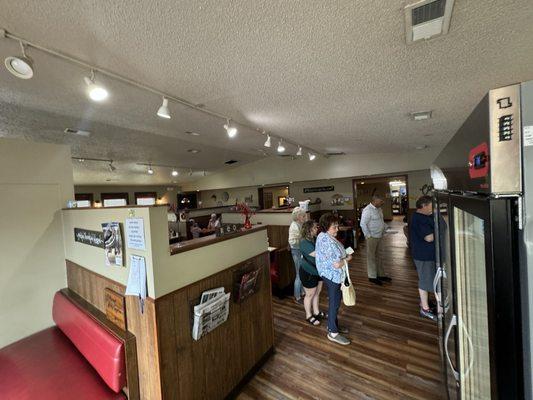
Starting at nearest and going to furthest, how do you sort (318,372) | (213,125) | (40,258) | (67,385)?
(67,385) < (318,372) < (40,258) < (213,125)

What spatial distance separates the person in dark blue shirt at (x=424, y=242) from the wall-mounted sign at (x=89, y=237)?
11.1 feet

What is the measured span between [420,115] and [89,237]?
400 centimetres

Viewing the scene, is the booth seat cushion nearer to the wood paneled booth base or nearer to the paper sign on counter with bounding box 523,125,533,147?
the wood paneled booth base

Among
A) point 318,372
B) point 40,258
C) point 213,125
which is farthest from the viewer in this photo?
point 213,125

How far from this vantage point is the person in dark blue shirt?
9.08ft

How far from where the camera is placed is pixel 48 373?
6.16 feet

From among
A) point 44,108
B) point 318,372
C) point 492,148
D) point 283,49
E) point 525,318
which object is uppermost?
point 44,108

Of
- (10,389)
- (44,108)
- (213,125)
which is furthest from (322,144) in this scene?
(10,389)

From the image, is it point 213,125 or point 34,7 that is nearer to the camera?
point 34,7

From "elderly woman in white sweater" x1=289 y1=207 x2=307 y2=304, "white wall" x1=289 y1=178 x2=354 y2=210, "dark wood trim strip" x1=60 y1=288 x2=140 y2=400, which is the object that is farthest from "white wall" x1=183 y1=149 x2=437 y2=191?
"dark wood trim strip" x1=60 y1=288 x2=140 y2=400

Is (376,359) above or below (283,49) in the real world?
below

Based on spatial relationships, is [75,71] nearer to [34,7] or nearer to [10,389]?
[34,7]

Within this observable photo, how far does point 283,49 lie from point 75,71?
1717mm

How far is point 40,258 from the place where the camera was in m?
2.64
